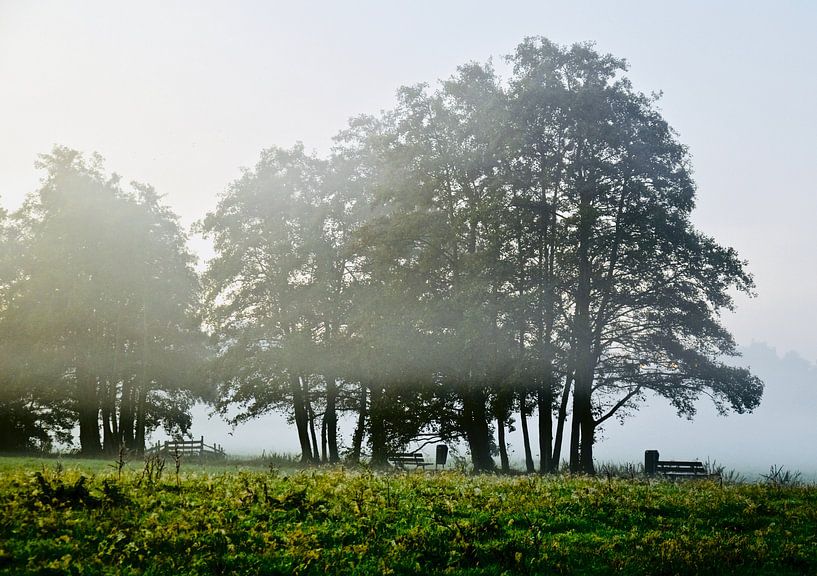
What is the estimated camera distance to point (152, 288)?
39531 mm

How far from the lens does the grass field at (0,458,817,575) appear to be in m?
8.30

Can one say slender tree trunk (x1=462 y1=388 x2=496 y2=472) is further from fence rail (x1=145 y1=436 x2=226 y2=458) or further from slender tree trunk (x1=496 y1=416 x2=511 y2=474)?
fence rail (x1=145 y1=436 x2=226 y2=458)

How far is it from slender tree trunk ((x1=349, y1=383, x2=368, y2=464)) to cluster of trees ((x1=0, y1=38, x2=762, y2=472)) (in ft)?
0.44

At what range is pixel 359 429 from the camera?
33.9 metres

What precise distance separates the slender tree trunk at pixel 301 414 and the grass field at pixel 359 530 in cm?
2150

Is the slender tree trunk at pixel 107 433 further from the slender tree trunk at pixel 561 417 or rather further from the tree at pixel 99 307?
the slender tree trunk at pixel 561 417

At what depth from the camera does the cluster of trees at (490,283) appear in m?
26.2

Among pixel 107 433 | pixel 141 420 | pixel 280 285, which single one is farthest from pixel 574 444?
pixel 107 433

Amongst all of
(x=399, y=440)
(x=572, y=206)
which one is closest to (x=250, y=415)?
(x=399, y=440)

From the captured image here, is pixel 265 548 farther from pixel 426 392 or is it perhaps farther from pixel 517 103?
pixel 517 103

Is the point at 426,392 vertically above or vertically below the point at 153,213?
below

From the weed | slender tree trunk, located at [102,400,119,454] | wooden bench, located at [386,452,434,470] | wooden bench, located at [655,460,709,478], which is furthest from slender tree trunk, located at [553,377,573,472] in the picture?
slender tree trunk, located at [102,400,119,454]

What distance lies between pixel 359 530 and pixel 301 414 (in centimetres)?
2685

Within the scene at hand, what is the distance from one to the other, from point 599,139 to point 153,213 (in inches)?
1129
